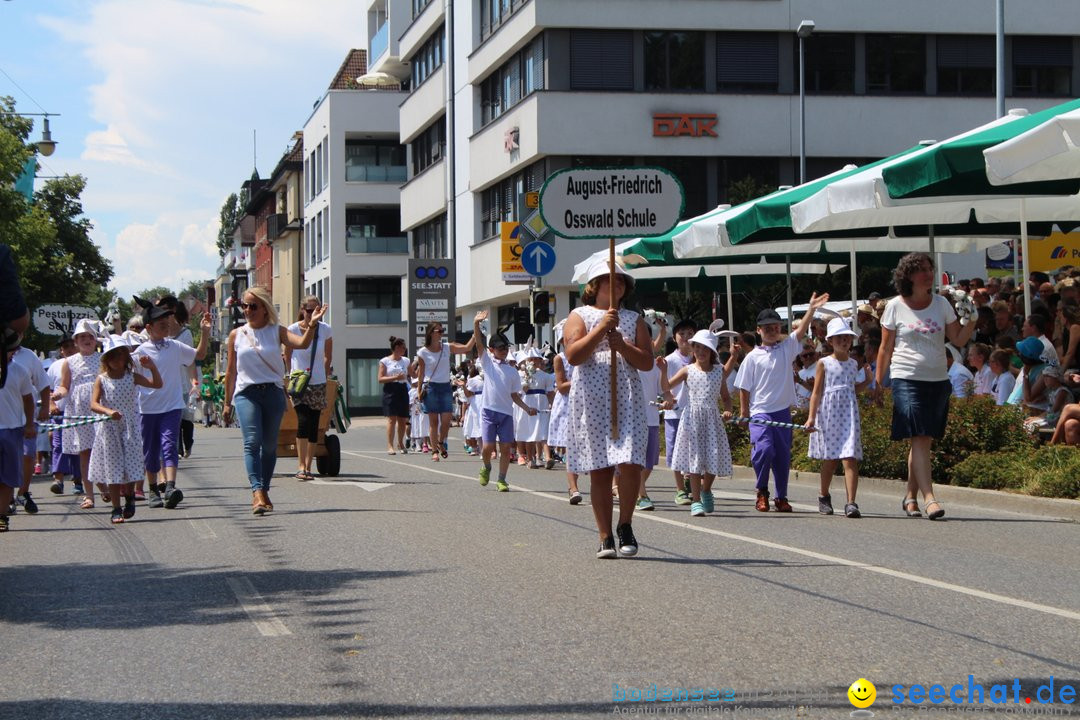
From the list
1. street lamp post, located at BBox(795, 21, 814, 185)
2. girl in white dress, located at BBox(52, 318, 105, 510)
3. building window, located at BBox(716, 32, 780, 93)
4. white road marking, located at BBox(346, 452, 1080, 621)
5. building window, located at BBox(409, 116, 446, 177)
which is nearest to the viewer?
white road marking, located at BBox(346, 452, 1080, 621)

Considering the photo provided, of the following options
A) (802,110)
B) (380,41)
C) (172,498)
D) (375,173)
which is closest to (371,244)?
Answer: (375,173)

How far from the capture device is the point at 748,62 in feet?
139

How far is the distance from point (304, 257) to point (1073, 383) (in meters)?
71.4

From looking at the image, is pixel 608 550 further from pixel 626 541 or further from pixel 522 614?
pixel 522 614

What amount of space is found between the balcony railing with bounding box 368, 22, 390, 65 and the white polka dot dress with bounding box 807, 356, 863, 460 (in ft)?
177

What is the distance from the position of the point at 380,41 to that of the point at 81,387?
178 feet

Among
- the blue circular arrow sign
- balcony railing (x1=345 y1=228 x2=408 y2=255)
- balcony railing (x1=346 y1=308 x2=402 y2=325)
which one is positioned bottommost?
the blue circular arrow sign

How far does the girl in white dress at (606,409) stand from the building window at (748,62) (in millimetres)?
33465

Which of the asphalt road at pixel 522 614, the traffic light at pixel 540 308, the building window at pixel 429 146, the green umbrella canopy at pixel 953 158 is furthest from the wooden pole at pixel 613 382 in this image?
the building window at pixel 429 146

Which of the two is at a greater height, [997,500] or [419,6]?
A: [419,6]

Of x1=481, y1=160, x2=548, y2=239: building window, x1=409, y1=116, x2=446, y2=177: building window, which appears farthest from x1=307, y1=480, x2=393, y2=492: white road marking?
x1=409, y1=116, x2=446, y2=177: building window

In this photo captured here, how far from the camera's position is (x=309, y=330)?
45.8ft

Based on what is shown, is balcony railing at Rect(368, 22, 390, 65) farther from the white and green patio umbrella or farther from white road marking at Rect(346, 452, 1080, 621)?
white road marking at Rect(346, 452, 1080, 621)

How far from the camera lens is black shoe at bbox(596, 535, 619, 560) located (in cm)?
970
